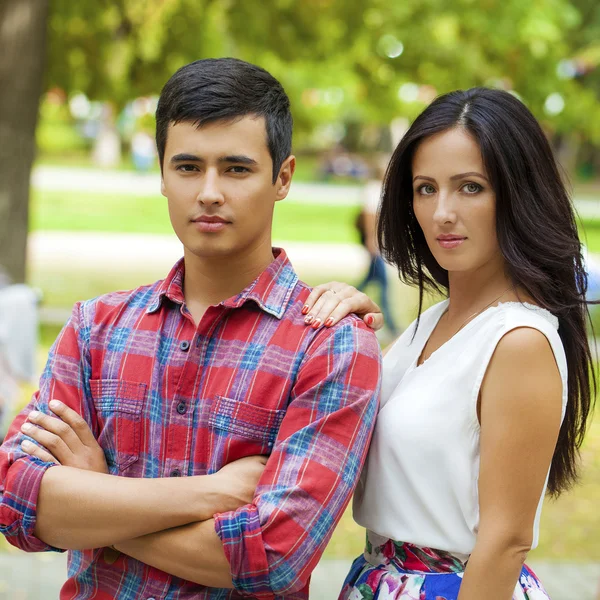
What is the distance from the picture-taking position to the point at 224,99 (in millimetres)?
2225

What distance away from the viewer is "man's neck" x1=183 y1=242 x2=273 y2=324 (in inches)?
93.0

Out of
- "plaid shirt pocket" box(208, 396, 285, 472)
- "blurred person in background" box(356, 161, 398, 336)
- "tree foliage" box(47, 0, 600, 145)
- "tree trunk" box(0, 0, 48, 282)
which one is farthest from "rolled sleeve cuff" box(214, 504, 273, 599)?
"blurred person in background" box(356, 161, 398, 336)

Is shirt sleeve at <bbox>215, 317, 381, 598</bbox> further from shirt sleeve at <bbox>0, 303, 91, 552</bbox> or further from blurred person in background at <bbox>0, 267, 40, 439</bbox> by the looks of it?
blurred person in background at <bbox>0, 267, 40, 439</bbox>

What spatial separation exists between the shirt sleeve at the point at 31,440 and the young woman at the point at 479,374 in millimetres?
566

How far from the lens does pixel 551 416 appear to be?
A: 6.97 feet

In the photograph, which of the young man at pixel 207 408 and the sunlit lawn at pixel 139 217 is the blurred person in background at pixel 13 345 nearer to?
the young man at pixel 207 408

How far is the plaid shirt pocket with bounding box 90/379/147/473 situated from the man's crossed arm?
0.32 feet

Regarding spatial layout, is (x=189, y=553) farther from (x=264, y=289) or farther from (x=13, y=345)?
(x=13, y=345)

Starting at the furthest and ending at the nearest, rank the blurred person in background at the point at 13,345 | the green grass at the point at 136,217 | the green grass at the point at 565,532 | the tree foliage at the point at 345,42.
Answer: the green grass at the point at 136,217 < the tree foliage at the point at 345,42 < the blurred person in background at the point at 13,345 < the green grass at the point at 565,532

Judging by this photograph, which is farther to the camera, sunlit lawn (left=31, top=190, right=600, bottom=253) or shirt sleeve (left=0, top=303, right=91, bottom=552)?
sunlit lawn (left=31, top=190, right=600, bottom=253)

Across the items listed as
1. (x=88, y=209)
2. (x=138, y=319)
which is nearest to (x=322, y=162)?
(x=88, y=209)

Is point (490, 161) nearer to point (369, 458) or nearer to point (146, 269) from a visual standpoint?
point (369, 458)

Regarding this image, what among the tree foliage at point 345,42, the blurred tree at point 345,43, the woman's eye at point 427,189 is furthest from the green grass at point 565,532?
the tree foliage at point 345,42

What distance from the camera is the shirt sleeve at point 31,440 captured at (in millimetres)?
2197
